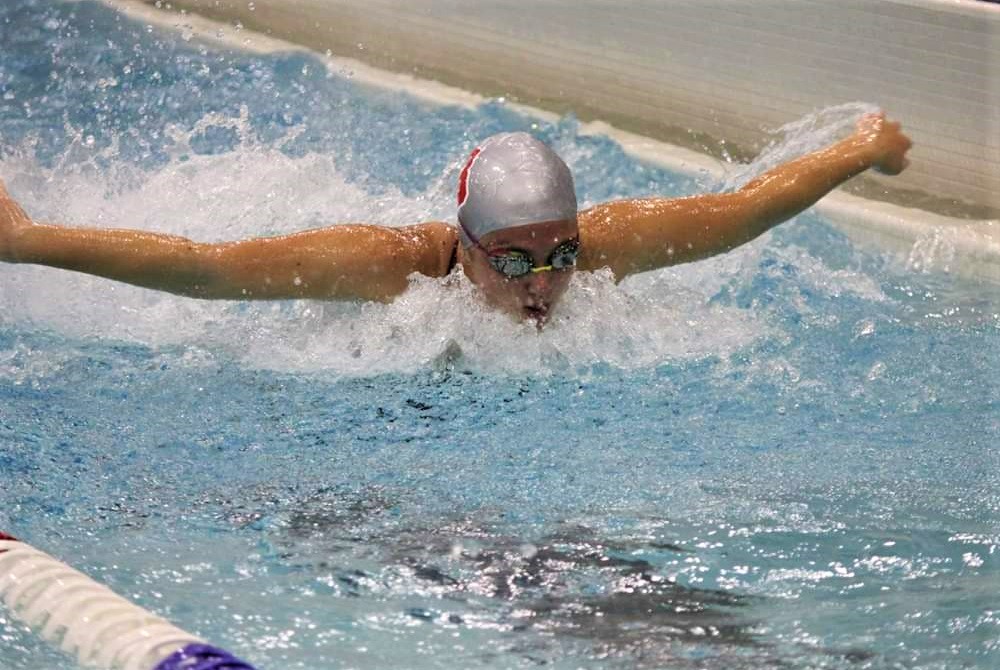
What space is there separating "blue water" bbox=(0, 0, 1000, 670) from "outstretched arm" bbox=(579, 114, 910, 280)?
109mm

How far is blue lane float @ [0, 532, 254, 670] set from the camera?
180cm

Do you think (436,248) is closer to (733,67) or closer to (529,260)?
(529,260)

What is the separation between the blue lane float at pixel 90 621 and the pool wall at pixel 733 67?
3.04 m

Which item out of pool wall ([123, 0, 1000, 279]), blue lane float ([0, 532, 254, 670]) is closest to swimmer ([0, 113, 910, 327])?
blue lane float ([0, 532, 254, 670])

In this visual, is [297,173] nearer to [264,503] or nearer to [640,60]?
[640,60]

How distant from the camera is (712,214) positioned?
3.39 metres

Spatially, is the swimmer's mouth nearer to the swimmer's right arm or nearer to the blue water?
the blue water

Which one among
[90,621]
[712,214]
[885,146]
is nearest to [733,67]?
[885,146]

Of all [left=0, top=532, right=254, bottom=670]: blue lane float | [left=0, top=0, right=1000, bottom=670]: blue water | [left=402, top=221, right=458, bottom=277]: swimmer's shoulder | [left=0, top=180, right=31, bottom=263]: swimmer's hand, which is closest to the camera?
[left=0, top=532, right=254, bottom=670]: blue lane float

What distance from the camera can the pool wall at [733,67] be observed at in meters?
4.51

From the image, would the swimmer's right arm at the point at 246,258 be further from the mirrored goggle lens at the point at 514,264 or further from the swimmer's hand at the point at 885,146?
the swimmer's hand at the point at 885,146

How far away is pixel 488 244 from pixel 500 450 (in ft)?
1.54

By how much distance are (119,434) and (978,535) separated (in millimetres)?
1753

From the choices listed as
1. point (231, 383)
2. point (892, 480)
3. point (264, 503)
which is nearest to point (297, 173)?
point (231, 383)
